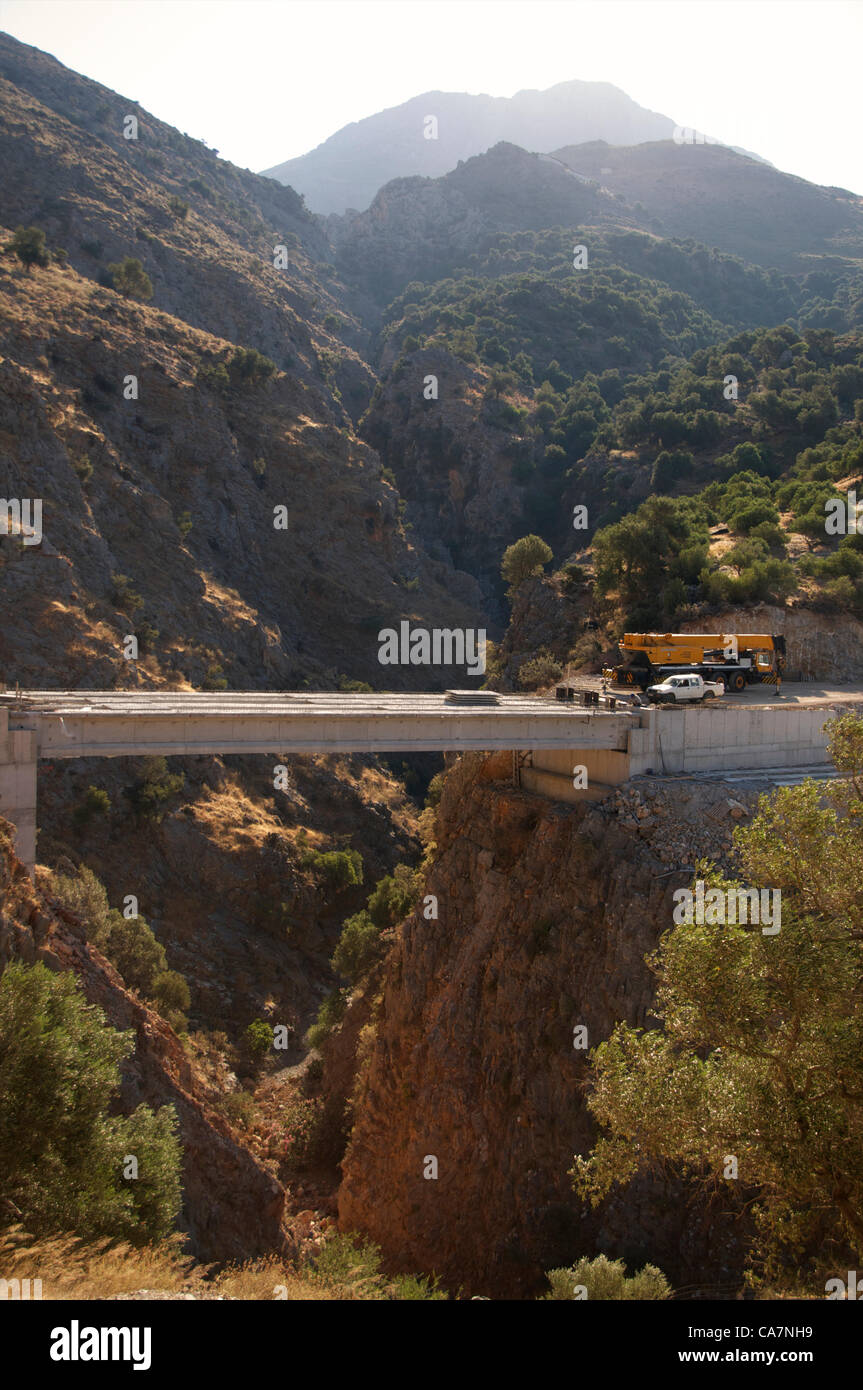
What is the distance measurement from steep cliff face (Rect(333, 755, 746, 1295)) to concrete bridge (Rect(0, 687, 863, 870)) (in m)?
1.51

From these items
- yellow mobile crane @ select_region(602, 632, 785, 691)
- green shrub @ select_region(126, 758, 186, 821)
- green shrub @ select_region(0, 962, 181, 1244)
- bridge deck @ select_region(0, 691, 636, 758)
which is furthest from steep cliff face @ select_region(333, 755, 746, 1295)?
green shrub @ select_region(126, 758, 186, 821)

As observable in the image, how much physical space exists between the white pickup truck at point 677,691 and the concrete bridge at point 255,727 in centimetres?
256

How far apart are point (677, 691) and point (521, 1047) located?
33.9 ft

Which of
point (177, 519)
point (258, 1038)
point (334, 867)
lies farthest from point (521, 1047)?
point (177, 519)

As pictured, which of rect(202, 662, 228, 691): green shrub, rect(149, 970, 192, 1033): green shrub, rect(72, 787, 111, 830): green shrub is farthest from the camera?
rect(202, 662, 228, 691): green shrub

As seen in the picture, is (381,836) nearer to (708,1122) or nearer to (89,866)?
(89,866)

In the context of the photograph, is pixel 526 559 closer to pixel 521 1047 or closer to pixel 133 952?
pixel 133 952

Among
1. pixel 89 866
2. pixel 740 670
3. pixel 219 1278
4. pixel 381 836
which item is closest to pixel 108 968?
pixel 219 1278

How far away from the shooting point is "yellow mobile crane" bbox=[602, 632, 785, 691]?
27031 mm

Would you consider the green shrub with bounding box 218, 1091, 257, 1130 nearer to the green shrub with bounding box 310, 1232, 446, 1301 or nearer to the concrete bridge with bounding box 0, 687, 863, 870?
the green shrub with bounding box 310, 1232, 446, 1301

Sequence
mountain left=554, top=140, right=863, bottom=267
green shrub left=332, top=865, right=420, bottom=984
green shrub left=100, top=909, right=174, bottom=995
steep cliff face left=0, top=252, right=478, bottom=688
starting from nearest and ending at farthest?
green shrub left=100, top=909, right=174, bottom=995, green shrub left=332, top=865, right=420, bottom=984, steep cliff face left=0, top=252, right=478, bottom=688, mountain left=554, top=140, right=863, bottom=267

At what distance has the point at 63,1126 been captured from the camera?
11547 mm

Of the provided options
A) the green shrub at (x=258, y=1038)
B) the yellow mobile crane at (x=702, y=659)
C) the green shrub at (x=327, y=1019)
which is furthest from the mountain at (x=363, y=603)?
the yellow mobile crane at (x=702, y=659)

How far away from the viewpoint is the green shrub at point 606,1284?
39.2 feet
